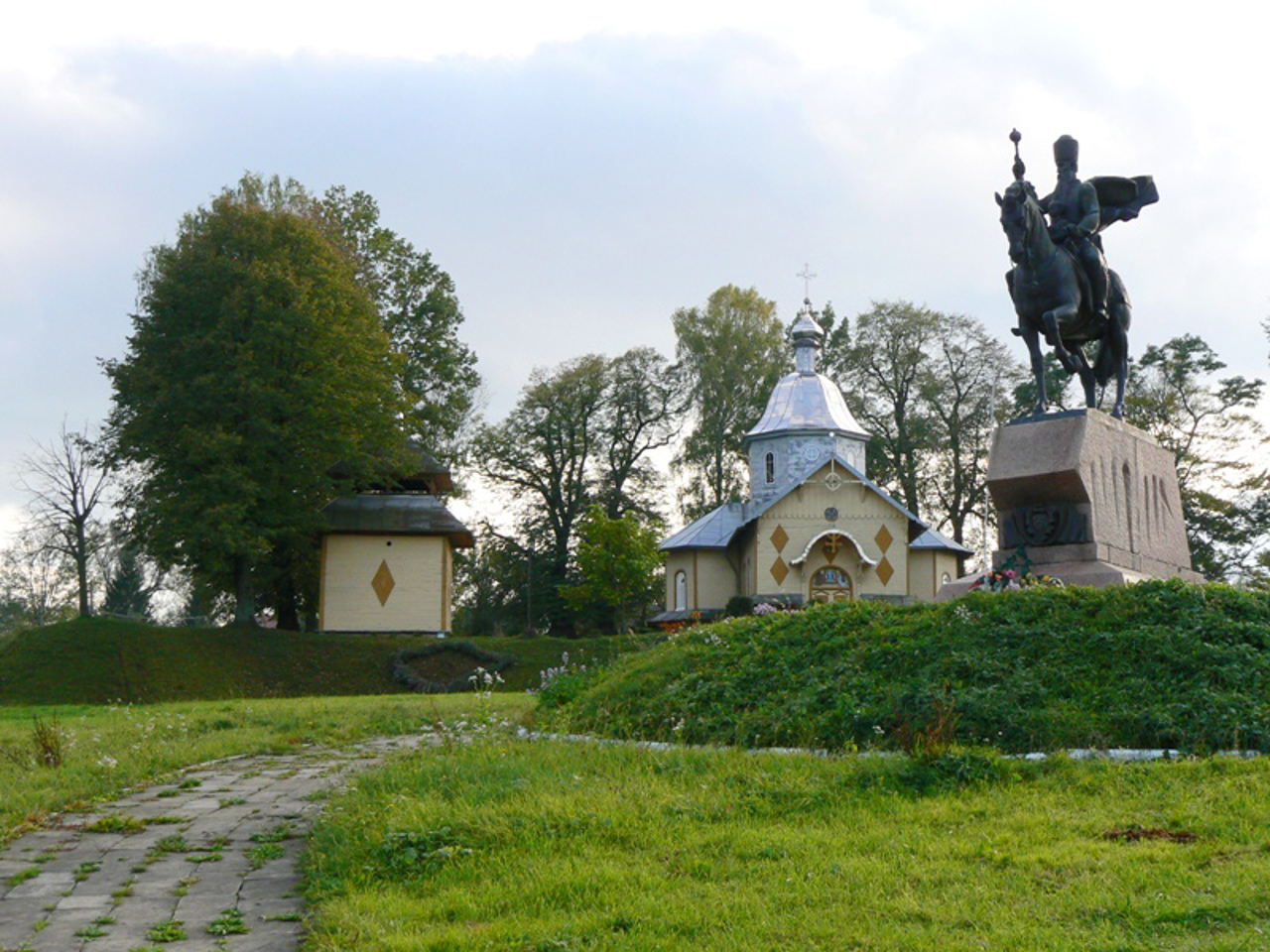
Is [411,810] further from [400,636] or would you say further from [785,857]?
[400,636]

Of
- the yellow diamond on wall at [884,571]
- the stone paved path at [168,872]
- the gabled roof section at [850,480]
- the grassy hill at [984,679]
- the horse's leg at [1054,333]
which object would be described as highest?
the gabled roof section at [850,480]

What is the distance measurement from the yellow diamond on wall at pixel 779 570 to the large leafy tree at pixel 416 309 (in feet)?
40.4

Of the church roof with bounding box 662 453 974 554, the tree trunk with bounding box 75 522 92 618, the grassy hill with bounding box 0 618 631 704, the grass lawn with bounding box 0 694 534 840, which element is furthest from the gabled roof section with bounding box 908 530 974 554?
the grass lawn with bounding box 0 694 534 840

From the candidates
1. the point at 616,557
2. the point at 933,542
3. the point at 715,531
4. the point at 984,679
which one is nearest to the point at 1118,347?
the point at 984,679

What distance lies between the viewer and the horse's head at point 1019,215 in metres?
12.6

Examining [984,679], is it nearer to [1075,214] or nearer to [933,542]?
[1075,214]

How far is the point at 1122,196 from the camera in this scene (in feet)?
47.0

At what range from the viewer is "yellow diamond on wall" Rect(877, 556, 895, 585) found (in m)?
44.3

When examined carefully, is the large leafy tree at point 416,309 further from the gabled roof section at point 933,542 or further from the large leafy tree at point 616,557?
the gabled roof section at point 933,542

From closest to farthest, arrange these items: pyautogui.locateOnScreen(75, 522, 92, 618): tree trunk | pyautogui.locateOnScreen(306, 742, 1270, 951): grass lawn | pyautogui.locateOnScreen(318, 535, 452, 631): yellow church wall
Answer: pyautogui.locateOnScreen(306, 742, 1270, 951): grass lawn, pyautogui.locateOnScreen(75, 522, 92, 618): tree trunk, pyautogui.locateOnScreen(318, 535, 452, 631): yellow church wall

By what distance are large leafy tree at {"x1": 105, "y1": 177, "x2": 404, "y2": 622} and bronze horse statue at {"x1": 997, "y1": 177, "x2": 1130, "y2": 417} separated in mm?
22959

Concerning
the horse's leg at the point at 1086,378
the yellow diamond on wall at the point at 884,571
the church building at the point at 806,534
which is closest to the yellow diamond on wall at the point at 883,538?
the church building at the point at 806,534

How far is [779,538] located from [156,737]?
32.4m

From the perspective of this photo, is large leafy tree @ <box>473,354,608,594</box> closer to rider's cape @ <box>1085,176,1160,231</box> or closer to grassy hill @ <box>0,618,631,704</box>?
grassy hill @ <box>0,618,631,704</box>
